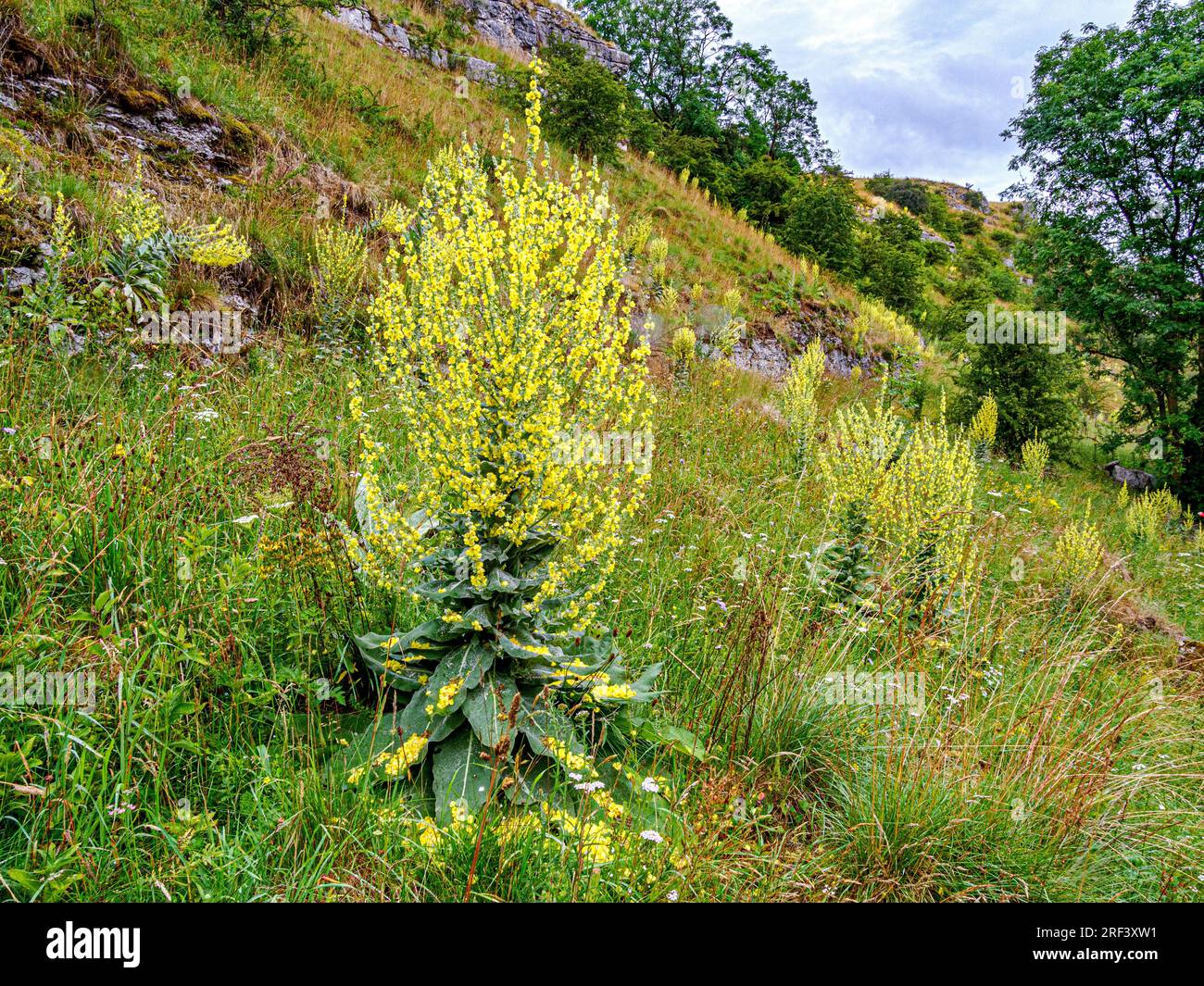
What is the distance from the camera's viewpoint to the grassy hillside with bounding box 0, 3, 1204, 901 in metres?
1.76

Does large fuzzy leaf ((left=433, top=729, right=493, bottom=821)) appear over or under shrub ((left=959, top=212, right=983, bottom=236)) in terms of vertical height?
under

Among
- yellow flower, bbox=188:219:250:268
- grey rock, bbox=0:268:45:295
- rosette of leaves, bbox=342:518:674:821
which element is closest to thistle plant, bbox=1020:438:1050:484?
rosette of leaves, bbox=342:518:674:821

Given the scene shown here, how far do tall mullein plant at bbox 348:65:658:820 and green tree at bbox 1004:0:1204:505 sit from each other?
52.3 feet

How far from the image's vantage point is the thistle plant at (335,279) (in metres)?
6.15

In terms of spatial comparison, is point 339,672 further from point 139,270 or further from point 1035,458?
point 1035,458

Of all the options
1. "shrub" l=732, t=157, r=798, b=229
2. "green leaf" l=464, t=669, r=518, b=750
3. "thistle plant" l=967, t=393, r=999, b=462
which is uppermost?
"shrub" l=732, t=157, r=798, b=229

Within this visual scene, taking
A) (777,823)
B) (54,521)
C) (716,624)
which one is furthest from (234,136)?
(777,823)

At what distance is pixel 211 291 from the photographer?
5910mm

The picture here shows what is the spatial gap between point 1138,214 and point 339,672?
19.3 meters

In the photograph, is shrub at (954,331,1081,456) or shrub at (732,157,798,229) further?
shrub at (732,157,798,229)

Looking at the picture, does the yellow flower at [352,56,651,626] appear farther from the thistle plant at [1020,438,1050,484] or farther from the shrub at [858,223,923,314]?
the shrub at [858,223,923,314]

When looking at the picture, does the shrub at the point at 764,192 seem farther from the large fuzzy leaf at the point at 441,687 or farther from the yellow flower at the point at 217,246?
the large fuzzy leaf at the point at 441,687

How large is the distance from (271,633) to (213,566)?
0.45 metres

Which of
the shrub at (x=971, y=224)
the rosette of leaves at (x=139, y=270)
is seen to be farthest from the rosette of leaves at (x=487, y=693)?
the shrub at (x=971, y=224)
